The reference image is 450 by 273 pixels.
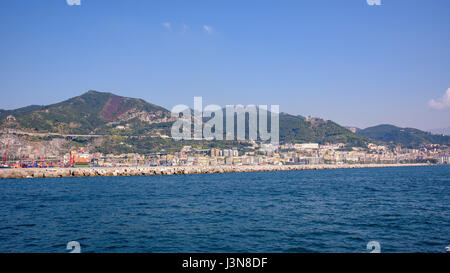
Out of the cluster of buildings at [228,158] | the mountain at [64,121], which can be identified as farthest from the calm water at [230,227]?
the mountain at [64,121]

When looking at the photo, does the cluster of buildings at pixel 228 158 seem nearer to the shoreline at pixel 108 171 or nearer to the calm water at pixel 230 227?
the shoreline at pixel 108 171

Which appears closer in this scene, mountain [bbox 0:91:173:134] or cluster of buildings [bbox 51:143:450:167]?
cluster of buildings [bbox 51:143:450:167]

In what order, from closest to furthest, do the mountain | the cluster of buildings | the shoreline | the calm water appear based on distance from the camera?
the calm water
the shoreline
the cluster of buildings
the mountain

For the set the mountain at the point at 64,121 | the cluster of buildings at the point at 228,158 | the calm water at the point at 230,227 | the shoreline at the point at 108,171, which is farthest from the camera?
the mountain at the point at 64,121

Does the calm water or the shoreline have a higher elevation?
the calm water

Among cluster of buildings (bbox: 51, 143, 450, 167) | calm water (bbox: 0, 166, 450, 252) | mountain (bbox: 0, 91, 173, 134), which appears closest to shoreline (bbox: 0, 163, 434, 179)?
cluster of buildings (bbox: 51, 143, 450, 167)

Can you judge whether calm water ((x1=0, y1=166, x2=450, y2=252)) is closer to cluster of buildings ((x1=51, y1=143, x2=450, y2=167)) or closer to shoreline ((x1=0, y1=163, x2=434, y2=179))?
shoreline ((x1=0, y1=163, x2=434, y2=179))

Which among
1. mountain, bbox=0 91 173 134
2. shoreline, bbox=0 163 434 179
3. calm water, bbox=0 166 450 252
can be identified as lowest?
shoreline, bbox=0 163 434 179

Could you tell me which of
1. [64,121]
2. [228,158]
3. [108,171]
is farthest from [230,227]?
[64,121]

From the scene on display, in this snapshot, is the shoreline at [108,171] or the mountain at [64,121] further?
the mountain at [64,121]

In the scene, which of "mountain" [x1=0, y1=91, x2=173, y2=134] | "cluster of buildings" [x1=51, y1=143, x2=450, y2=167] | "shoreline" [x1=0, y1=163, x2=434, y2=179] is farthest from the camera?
"mountain" [x1=0, y1=91, x2=173, y2=134]
